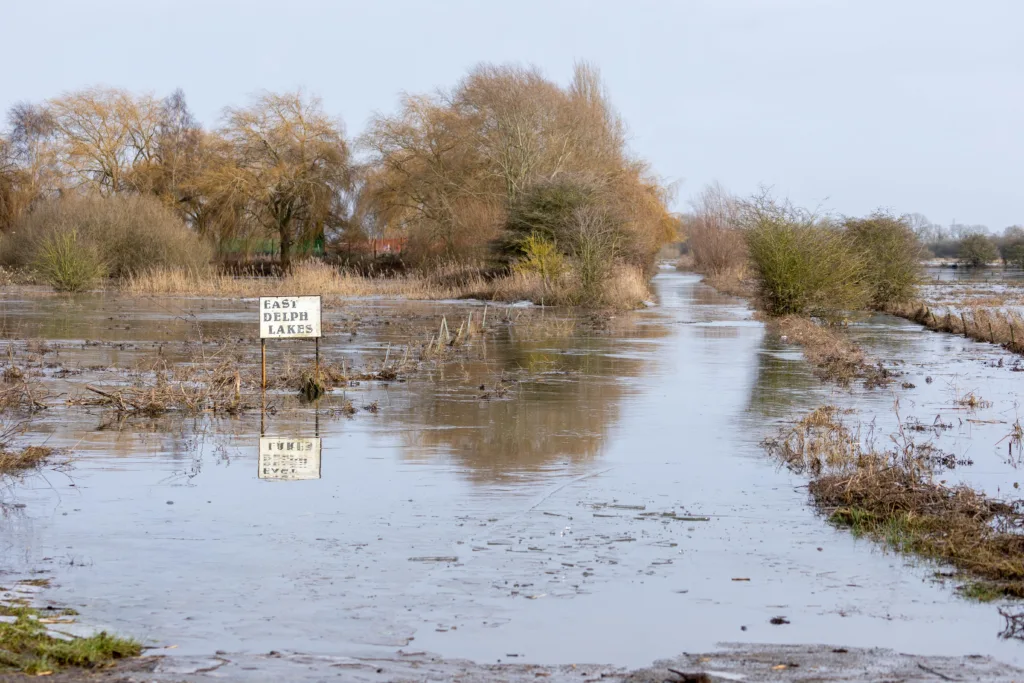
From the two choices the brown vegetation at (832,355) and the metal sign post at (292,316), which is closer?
the metal sign post at (292,316)

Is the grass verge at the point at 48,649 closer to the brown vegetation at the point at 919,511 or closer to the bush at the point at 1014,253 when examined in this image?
the brown vegetation at the point at 919,511

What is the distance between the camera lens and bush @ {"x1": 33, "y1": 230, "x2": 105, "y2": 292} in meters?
46.4

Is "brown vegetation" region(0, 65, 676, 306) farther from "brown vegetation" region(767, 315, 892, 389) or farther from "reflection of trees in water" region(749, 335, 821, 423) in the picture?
"reflection of trees in water" region(749, 335, 821, 423)

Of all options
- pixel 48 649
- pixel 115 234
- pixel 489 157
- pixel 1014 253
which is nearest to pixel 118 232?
pixel 115 234

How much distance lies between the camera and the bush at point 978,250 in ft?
350

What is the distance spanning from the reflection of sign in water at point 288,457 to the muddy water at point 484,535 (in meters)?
0.19

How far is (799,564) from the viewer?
306 inches

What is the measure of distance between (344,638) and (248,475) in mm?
4716

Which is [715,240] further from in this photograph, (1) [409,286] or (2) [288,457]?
(2) [288,457]

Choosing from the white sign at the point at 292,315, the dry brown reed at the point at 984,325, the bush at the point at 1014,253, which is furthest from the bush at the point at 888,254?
the bush at the point at 1014,253

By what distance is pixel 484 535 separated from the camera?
8.42m

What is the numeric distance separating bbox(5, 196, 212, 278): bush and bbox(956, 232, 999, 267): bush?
8014cm

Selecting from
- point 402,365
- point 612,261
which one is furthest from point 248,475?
point 612,261

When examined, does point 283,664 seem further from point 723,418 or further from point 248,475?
point 723,418
